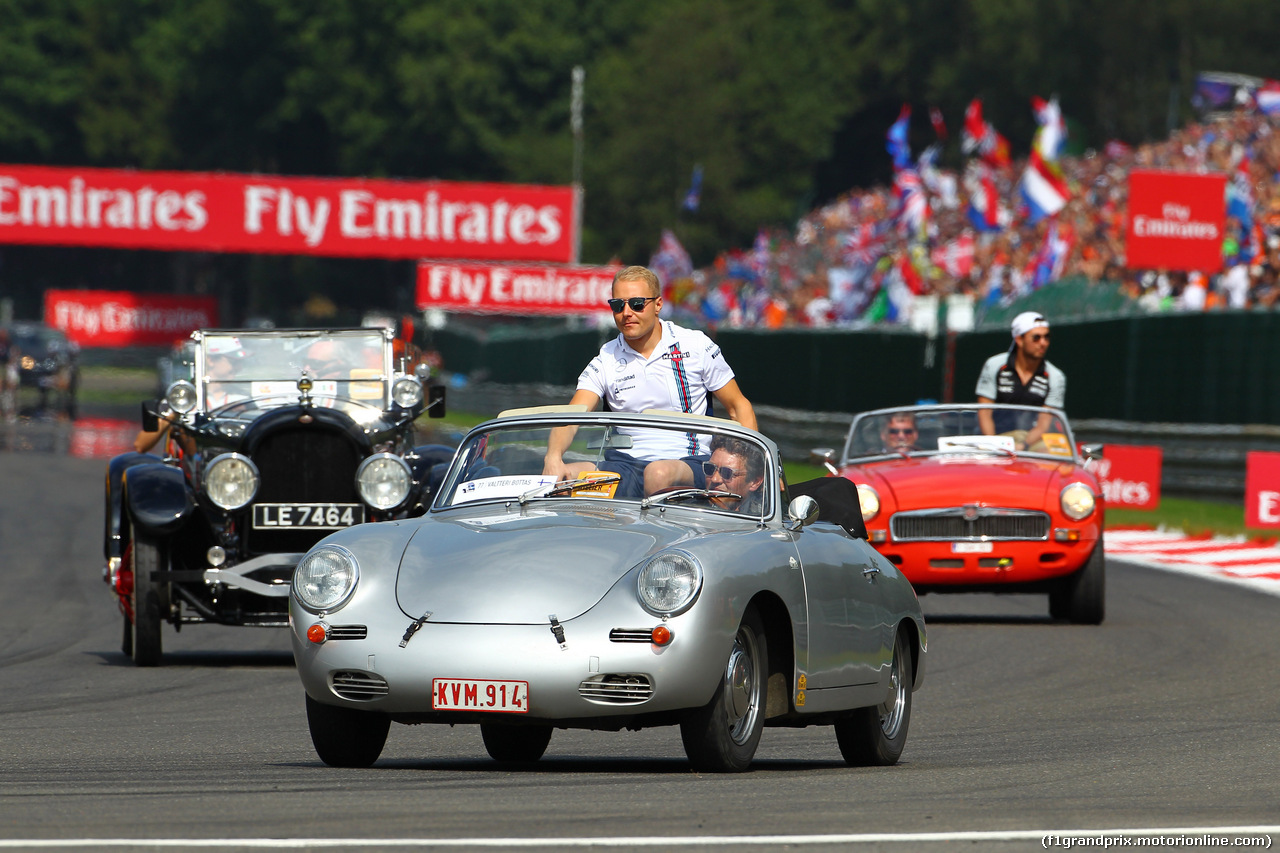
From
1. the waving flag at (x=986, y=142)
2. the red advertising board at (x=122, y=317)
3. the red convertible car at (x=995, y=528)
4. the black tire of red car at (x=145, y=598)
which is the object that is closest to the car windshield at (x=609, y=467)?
the black tire of red car at (x=145, y=598)

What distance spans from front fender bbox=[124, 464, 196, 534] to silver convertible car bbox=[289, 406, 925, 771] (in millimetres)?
3863

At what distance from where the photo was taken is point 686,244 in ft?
288

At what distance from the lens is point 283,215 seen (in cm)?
5331

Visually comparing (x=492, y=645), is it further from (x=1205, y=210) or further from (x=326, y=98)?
(x=326, y=98)

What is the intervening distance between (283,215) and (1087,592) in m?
41.8

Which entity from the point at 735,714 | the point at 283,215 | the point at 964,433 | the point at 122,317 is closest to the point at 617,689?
the point at 735,714

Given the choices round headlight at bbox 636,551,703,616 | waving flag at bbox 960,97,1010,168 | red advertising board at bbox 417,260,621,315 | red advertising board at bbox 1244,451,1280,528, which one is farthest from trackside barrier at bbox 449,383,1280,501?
red advertising board at bbox 417,260,621,315

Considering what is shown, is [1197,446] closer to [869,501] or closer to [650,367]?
[869,501]

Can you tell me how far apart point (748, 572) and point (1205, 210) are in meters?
22.9

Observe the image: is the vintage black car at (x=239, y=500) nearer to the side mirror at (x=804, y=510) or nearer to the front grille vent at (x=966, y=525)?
the front grille vent at (x=966, y=525)

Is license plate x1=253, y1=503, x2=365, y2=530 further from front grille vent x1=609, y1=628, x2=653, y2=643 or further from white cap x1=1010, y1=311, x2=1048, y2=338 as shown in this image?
front grille vent x1=609, y1=628, x2=653, y2=643

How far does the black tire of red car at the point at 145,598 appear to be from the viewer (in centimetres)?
1145

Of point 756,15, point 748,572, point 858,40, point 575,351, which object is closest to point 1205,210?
point 575,351

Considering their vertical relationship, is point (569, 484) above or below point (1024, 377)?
below
